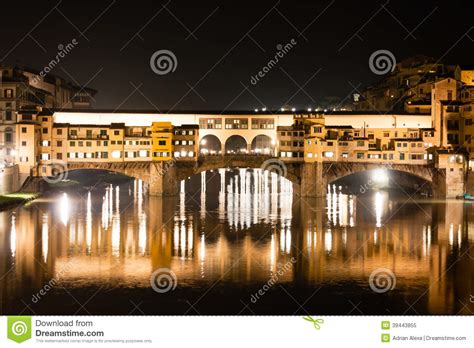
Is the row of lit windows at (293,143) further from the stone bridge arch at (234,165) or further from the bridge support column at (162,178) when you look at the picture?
the bridge support column at (162,178)

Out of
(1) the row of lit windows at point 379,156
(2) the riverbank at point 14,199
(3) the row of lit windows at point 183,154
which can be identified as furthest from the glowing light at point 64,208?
(1) the row of lit windows at point 379,156

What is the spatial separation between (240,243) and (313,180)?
1592cm

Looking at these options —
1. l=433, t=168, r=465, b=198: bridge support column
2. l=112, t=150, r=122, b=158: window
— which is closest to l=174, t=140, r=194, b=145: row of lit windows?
l=112, t=150, r=122, b=158: window

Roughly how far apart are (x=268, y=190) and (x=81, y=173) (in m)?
16.7

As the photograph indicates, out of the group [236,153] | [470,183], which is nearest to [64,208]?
[236,153]

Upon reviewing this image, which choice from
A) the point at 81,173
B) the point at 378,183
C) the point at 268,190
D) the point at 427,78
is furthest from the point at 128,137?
the point at 427,78

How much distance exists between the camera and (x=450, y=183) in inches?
1419

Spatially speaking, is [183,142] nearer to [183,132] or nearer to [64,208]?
[183,132]

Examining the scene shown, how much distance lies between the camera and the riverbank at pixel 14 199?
2945 centimetres

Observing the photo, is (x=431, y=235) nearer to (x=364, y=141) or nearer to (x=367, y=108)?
(x=364, y=141)
